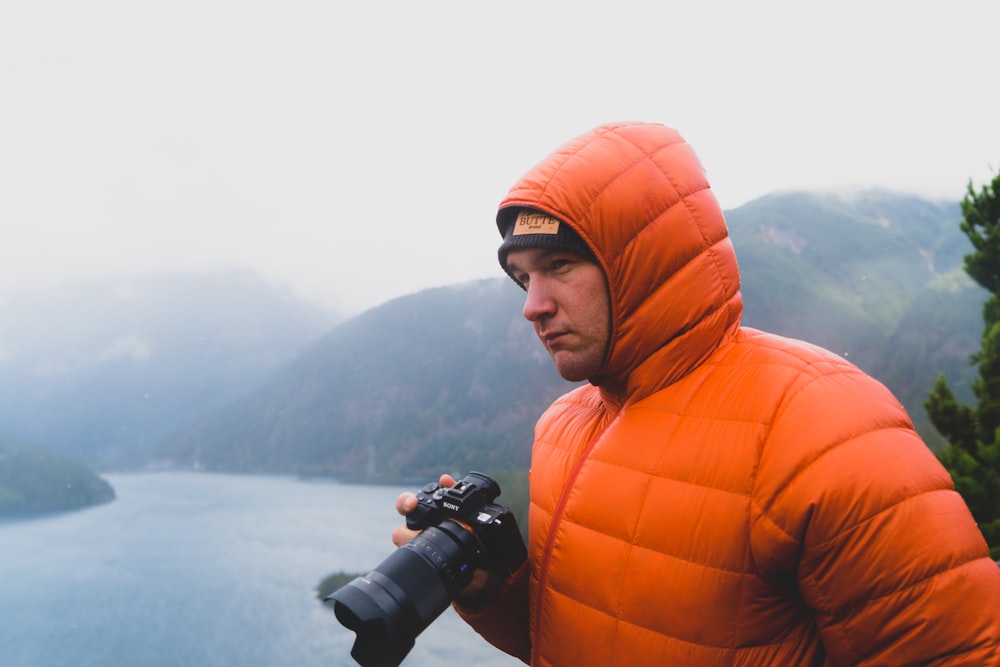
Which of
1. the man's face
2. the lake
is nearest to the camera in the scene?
the man's face

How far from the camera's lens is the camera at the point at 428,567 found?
105cm

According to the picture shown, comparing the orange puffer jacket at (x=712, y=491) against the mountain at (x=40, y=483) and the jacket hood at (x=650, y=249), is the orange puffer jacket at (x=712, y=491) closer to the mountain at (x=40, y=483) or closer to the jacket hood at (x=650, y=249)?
the jacket hood at (x=650, y=249)

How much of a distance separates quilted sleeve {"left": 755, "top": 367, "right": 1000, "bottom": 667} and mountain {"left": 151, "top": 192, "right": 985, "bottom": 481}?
33455 millimetres

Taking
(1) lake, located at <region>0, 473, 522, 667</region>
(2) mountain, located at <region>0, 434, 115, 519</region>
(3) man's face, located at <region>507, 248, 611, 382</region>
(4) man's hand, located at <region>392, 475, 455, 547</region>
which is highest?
(3) man's face, located at <region>507, 248, 611, 382</region>

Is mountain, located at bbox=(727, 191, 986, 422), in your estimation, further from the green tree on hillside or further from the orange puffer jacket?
the orange puffer jacket

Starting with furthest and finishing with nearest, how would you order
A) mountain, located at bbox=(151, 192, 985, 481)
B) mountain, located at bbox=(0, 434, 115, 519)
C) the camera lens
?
mountain, located at bbox=(151, 192, 985, 481), mountain, located at bbox=(0, 434, 115, 519), the camera lens

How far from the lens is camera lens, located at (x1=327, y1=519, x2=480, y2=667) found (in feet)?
3.41

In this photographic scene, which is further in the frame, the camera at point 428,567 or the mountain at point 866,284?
the mountain at point 866,284

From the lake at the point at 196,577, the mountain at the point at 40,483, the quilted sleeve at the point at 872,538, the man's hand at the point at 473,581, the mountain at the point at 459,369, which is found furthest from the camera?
the mountain at the point at 459,369

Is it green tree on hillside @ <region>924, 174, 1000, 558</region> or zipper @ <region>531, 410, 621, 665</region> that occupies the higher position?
zipper @ <region>531, 410, 621, 665</region>

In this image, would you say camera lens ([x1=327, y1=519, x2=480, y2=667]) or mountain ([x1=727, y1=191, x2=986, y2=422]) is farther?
mountain ([x1=727, y1=191, x2=986, y2=422])

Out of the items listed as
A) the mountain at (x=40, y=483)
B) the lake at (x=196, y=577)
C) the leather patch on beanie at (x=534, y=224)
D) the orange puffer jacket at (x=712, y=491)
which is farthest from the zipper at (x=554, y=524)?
the mountain at (x=40, y=483)

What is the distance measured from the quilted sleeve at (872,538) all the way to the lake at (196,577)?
65.6ft

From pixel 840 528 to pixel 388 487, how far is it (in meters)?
41.1
